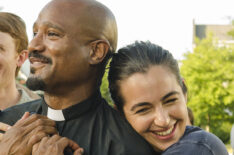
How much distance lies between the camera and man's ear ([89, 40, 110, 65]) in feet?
7.61

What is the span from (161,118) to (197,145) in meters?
0.30

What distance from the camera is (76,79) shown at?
231 centimetres

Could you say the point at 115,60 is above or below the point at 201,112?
above

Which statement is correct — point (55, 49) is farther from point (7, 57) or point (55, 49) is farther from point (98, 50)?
point (7, 57)

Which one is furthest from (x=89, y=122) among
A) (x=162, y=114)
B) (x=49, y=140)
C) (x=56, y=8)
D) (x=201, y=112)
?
(x=201, y=112)

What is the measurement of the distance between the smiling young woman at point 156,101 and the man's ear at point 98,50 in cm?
13

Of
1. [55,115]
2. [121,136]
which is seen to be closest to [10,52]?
[55,115]

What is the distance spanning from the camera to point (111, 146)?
2.26 metres

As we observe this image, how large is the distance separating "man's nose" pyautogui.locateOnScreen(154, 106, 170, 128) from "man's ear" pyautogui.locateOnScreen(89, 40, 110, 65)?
55 cm

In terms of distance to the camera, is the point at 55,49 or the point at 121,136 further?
the point at 121,136

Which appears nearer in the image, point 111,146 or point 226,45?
point 111,146

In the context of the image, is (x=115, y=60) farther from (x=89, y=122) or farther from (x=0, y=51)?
(x=0, y=51)

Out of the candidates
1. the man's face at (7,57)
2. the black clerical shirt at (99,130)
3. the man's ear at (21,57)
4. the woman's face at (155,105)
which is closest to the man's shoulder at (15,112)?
the black clerical shirt at (99,130)

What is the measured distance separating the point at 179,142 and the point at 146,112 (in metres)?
0.30
